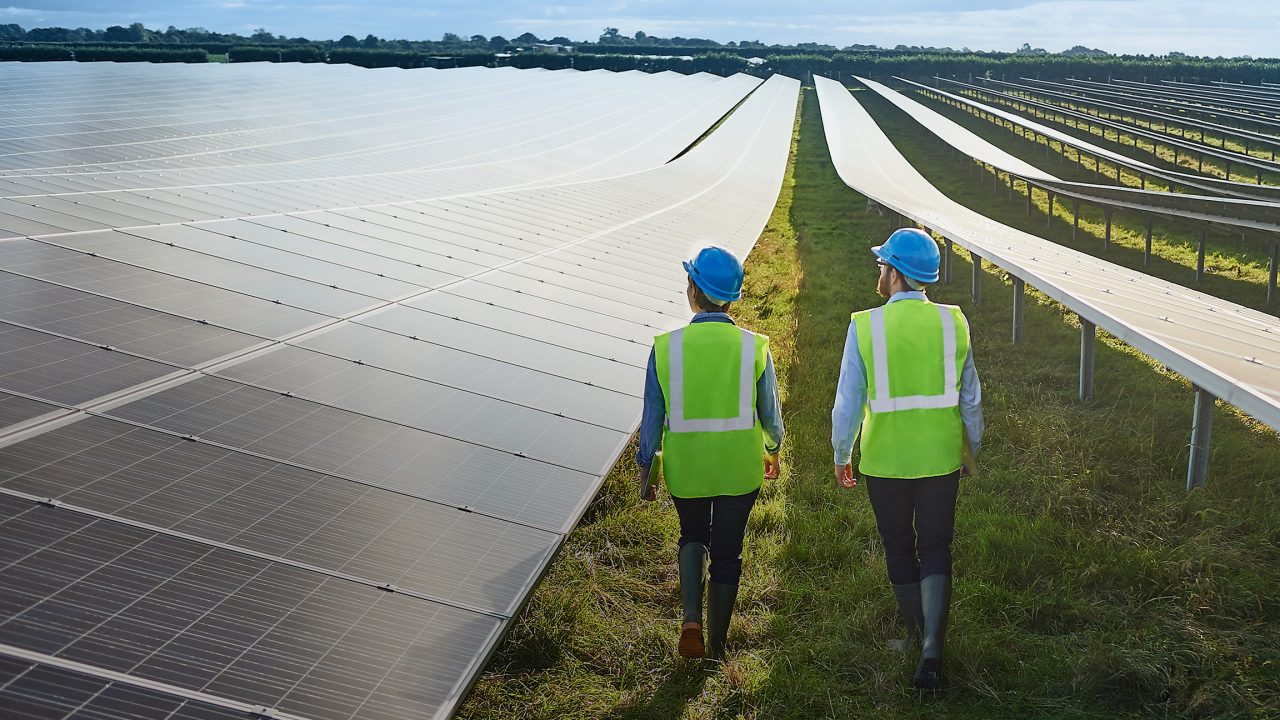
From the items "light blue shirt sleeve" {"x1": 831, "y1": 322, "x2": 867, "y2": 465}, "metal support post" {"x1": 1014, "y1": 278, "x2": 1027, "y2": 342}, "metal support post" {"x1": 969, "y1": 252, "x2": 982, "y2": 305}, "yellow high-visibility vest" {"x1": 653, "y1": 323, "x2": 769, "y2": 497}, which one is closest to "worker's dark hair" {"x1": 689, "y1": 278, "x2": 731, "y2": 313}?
"yellow high-visibility vest" {"x1": 653, "y1": 323, "x2": 769, "y2": 497}

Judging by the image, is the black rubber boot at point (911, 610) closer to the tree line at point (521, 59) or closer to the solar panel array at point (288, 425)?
the solar panel array at point (288, 425)

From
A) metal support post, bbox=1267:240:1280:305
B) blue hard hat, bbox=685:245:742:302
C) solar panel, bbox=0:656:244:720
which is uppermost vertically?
blue hard hat, bbox=685:245:742:302

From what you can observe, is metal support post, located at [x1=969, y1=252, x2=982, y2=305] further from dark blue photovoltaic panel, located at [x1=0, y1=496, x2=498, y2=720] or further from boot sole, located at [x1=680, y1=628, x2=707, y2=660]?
dark blue photovoltaic panel, located at [x1=0, y1=496, x2=498, y2=720]

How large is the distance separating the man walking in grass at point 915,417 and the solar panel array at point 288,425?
6.38 feet

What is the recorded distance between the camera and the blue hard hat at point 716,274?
18.4 ft

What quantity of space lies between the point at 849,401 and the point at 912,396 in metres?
0.36

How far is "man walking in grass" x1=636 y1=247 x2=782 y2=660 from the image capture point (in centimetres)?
552

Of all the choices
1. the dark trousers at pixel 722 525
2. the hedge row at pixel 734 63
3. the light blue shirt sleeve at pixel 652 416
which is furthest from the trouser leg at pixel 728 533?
the hedge row at pixel 734 63

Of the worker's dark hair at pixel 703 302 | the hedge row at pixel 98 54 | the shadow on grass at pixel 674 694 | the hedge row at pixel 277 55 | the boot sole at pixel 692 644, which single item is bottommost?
the shadow on grass at pixel 674 694

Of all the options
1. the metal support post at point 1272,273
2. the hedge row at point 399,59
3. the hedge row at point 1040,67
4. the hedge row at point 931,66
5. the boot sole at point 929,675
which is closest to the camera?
the boot sole at point 929,675

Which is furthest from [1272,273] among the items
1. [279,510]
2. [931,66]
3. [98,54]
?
[931,66]

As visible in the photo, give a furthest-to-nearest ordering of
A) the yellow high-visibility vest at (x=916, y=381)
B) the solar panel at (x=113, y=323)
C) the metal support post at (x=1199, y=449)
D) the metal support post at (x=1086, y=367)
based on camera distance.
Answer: the metal support post at (x=1086, y=367) → the metal support post at (x=1199, y=449) → the solar panel at (x=113, y=323) → the yellow high-visibility vest at (x=916, y=381)

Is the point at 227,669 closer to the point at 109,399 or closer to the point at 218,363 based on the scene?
the point at 109,399

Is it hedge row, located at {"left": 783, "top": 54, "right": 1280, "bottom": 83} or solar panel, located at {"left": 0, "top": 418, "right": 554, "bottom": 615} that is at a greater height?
hedge row, located at {"left": 783, "top": 54, "right": 1280, "bottom": 83}
